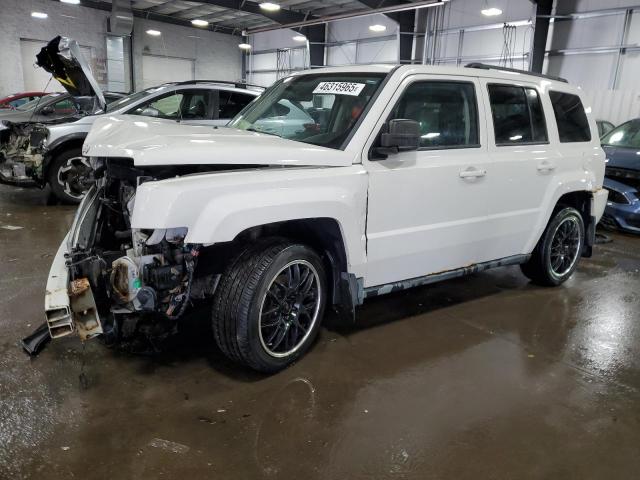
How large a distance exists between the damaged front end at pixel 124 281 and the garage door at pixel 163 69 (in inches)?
802

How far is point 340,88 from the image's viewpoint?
3.53 meters

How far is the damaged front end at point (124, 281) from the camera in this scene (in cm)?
264

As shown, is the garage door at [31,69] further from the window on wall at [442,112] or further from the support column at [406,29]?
the window on wall at [442,112]

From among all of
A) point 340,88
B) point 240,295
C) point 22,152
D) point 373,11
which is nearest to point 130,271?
point 240,295

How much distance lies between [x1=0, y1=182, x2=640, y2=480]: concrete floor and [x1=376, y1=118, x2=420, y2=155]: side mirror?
1.37 metres

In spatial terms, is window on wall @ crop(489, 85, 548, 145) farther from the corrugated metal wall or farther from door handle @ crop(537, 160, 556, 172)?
the corrugated metal wall

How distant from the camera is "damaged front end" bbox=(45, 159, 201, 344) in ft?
8.66

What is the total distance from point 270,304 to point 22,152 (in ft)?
20.5

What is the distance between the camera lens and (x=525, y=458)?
248cm

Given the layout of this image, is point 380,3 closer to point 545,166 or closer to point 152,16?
point 152,16

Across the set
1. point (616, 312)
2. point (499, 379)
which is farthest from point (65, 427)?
point (616, 312)

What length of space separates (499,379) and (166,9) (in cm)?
2099

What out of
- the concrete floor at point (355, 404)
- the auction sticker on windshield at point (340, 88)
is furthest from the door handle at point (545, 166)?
the auction sticker on windshield at point (340, 88)

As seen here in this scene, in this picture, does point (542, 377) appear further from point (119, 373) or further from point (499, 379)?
point (119, 373)
